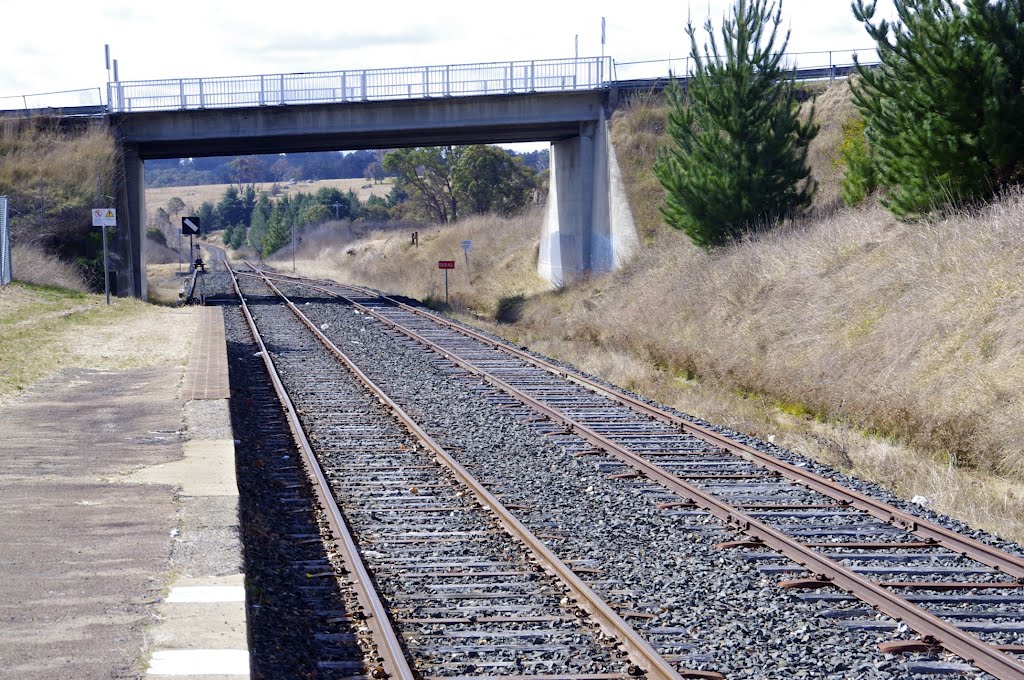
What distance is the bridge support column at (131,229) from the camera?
40.1m

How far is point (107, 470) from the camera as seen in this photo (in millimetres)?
10672

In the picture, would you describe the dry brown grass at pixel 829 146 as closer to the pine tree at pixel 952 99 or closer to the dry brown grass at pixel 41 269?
the pine tree at pixel 952 99

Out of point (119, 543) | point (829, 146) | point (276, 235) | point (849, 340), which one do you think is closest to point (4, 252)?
point (829, 146)

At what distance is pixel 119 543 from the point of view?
7996 mm

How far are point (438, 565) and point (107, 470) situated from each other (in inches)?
158

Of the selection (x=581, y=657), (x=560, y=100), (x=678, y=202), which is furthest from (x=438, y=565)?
(x=560, y=100)

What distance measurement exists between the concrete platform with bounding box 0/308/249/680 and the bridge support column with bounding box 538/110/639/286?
75.3ft

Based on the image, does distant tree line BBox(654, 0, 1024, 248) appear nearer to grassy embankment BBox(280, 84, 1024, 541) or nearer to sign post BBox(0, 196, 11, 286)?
grassy embankment BBox(280, 84, 1024, 541)

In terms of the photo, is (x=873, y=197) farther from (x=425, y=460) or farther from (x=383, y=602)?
(x=383, y=602)

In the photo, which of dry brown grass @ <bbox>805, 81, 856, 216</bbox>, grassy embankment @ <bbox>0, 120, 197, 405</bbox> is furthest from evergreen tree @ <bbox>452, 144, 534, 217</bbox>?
dry brown grass @ <bbox>805, 81, 856, 216</bbox>

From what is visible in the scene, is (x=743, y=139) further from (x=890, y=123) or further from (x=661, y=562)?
(x=661, y=562)

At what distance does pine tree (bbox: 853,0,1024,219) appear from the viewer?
60.4 ft

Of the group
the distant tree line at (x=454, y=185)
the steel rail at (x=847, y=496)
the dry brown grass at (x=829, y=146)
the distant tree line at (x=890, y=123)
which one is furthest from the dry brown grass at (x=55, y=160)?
the distant tree line at (x=454, y=185)

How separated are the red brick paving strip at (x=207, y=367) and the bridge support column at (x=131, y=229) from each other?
591 inches
